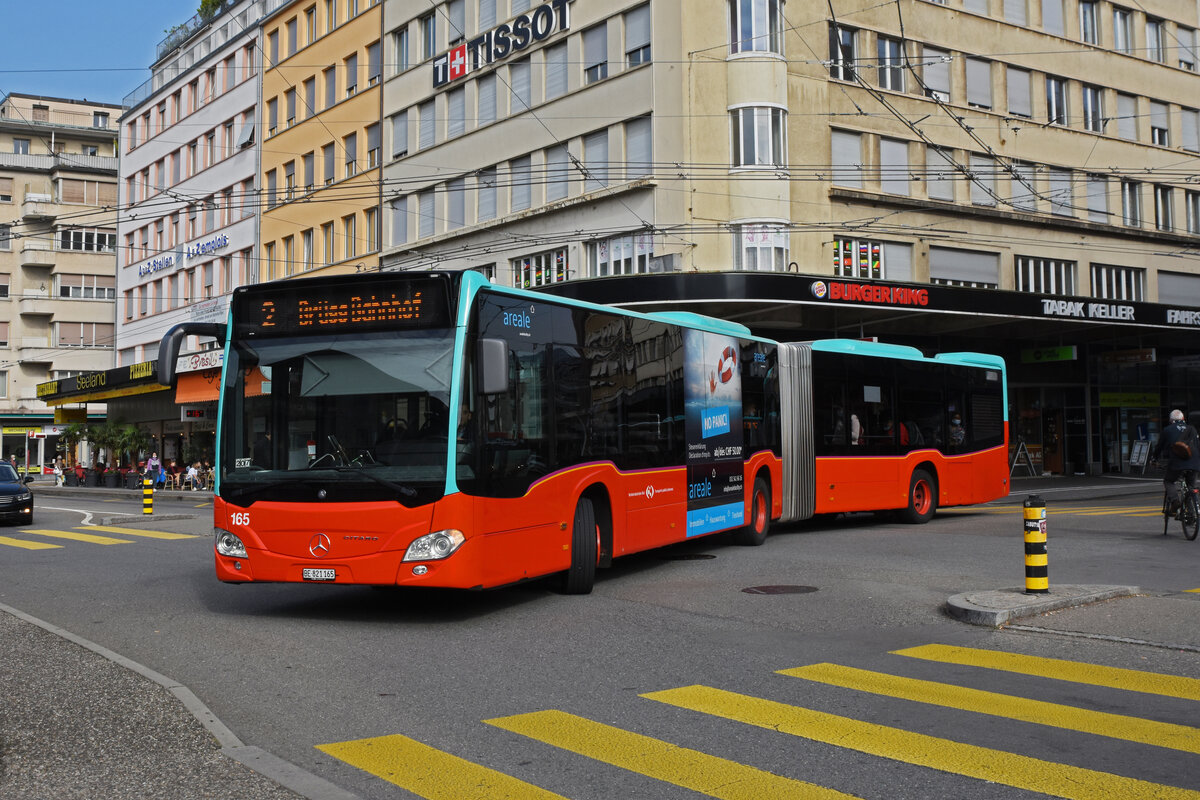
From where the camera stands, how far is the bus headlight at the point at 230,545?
33.3 feet

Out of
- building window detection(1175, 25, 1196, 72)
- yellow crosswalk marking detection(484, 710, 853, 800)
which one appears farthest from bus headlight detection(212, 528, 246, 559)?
building window detection(1175, 25, 1196, 72)

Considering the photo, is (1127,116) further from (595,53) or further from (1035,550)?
(1035,550)

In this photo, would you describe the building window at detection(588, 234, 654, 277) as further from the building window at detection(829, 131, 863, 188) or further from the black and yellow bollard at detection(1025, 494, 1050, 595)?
the black and yellow bollard at detection(1025, 494, 1050, 595)

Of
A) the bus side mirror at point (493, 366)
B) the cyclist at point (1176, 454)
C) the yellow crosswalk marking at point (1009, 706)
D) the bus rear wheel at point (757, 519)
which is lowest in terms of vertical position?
the yellow crosswalk marking at point (1009, 706)

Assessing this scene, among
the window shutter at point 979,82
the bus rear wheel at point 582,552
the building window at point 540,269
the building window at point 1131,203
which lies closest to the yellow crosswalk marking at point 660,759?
the bus rear wheel at point 582,552

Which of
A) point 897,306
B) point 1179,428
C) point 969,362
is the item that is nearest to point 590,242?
point 897,306

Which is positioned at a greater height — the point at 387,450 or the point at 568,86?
the point at 568,86

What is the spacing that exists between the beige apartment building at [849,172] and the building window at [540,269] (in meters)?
0.09

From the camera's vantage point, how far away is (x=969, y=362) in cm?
2167

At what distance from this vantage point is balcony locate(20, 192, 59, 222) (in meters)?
75.1

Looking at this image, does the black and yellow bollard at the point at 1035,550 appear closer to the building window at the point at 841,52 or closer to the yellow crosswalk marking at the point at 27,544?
the yellow crosswalk marking at the point at 27,544

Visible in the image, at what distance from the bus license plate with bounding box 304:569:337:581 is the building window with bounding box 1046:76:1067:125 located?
3384 cm

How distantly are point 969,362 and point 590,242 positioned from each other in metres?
13.4

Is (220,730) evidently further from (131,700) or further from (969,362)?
(969,362)
